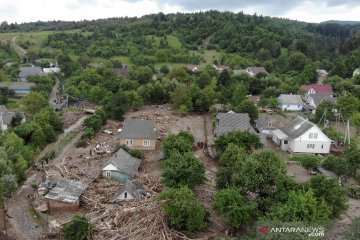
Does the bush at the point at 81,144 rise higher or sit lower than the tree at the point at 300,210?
lower

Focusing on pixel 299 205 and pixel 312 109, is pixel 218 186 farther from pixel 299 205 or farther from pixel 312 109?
pixel 312 109

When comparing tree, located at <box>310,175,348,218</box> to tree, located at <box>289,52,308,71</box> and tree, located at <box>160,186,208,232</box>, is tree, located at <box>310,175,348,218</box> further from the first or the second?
tree, located at <box>289,52,308,71</box>

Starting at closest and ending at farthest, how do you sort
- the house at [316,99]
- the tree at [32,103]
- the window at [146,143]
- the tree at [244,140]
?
the tree at [244,140] → the window at [146,143] → the tree at [32,103] → the house at [316,99]

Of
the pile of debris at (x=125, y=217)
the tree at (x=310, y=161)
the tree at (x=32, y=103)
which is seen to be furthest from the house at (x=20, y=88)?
the tree at (x=310, y=161)

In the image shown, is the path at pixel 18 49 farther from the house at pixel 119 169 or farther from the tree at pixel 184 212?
the tree at pixel 184 212

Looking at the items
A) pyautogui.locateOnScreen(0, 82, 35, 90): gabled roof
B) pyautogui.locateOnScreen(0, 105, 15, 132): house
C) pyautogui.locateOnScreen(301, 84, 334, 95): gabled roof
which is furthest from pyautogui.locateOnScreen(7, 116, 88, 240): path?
pyautogui.locateOnScreen(301, 84, 334, 95): gabled roof

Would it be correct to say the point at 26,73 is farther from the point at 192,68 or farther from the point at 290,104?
the point at 290,104

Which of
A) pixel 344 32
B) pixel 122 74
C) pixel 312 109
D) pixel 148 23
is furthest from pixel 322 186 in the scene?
pixel 344 32
